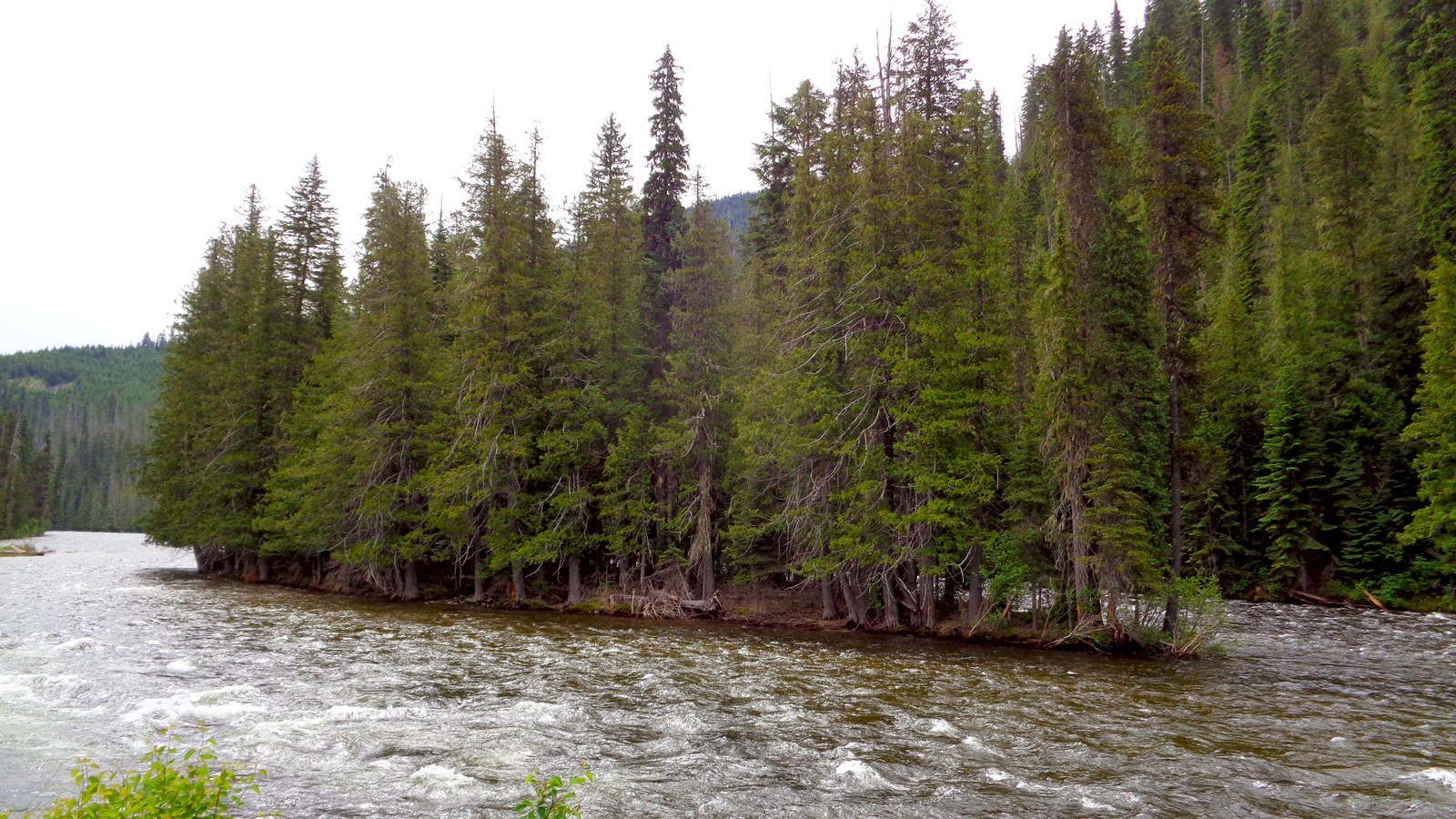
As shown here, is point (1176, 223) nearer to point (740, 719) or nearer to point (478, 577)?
point (740, 719)

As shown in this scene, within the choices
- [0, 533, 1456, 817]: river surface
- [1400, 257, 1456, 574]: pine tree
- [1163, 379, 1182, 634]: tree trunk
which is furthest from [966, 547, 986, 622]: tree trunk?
[1400, 257, 1456, 574]: pine tree

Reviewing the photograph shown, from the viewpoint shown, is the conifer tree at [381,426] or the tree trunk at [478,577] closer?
the conifer tree at [381,426]

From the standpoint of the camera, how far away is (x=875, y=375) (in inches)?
896

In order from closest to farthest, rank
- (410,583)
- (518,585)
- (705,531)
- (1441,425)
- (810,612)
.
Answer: (1441,425) < (705,531) < (810,612) < (518,585) < (410,583)

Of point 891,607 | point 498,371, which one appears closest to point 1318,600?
point 891,607

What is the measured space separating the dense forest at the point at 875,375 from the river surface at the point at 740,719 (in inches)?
186

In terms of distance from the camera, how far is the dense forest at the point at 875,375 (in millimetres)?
20766

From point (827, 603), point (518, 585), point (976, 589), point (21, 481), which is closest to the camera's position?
point (976, 589)

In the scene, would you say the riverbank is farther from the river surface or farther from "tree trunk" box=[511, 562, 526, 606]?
the river surface

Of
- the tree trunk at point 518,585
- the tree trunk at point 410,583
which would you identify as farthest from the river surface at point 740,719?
the tree trunk at point 410,583

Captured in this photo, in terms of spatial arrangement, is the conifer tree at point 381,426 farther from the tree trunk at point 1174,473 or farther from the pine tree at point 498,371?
the tree trunk at point 1174,473

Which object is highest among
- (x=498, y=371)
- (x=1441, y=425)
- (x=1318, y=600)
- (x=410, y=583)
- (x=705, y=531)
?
(x=498, y=371)

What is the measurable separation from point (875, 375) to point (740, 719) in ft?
41.0

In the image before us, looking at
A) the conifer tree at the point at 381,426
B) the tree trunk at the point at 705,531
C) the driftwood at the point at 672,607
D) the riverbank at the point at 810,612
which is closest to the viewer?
the riverbank at the point at 810,612
